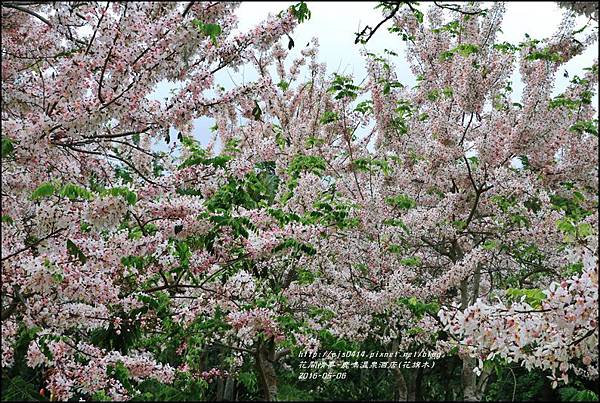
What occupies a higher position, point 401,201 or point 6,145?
point 401,201

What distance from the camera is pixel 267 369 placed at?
33.4 ft

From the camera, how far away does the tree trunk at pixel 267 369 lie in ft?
31.1

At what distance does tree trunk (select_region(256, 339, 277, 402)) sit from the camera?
947cm

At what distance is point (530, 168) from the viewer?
31.0 ft

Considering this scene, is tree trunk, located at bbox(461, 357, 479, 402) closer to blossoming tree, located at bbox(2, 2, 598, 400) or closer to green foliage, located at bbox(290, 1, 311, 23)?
blossoming tree, located at bbox(2, 2, 598, 400)

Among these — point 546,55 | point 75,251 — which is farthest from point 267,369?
point 546,55

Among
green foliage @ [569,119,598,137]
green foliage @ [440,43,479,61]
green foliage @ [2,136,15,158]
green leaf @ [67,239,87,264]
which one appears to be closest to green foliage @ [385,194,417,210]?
green foliage @ [440,43,479,61]

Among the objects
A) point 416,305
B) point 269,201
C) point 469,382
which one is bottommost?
point 469,382

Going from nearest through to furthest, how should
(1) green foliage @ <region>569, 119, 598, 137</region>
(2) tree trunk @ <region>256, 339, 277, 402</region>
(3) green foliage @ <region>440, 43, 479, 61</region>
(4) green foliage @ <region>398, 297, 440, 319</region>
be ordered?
1. (4) green foliage @ <region>398, 297, 440, 319</region>
2. (1) green foliage @ <region>569, 119, 598, 137</region>
3. (3) green foliage @ <region>440, 43, 479, 61</region>
4. (2) tree trunk @ <region>256, 339, 277, 402</region>

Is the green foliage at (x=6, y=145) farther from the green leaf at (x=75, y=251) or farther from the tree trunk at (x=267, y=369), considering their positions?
the tree trunk at (x=267, y=369)

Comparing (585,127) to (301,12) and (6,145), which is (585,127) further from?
(6,145)

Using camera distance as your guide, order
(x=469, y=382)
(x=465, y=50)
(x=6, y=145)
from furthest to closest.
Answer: (x=469, y=382) < (x=465, y=50) < (x=6, y=145)

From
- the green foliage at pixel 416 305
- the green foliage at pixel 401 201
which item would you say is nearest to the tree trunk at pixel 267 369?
the green foliage at pixel 416 305

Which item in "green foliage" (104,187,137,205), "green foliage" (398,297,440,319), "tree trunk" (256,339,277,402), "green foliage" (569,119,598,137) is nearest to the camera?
"green foliage" (104,187,137,205)
